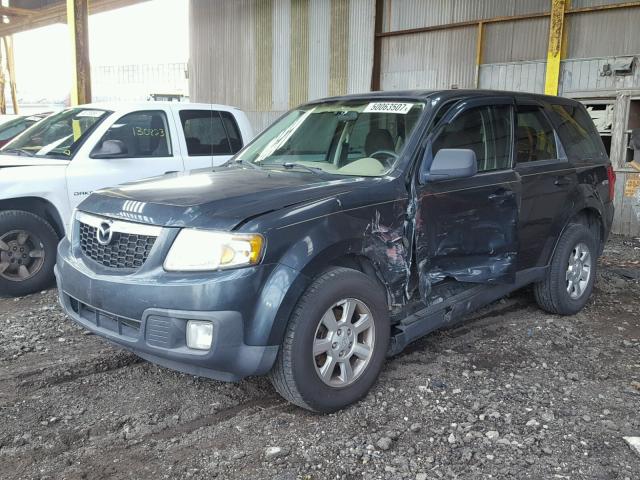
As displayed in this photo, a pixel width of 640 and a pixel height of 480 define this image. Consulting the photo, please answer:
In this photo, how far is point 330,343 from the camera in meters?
3.15

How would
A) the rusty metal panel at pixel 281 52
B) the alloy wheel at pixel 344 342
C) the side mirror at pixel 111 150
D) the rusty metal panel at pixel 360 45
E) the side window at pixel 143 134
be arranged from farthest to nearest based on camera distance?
the rusty metal panel at pixel 281 52 < the rusty metal panel at pixel 360 45 < the side window at pixel 143 134 < the side mirror at pixel 111 150 < the alloy wheel at pixel 344 342

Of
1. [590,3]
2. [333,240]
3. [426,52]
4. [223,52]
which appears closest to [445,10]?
[426,52]

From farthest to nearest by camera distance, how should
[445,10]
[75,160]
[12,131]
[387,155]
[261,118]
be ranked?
[261,118] < [445,10] < [12,131] < [75,160] < [387,155]

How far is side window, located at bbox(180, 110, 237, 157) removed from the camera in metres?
6.60

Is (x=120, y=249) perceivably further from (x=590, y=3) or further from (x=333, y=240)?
(x=590, y=3)

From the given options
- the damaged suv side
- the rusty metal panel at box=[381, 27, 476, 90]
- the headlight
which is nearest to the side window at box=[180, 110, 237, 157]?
the damaged suv side

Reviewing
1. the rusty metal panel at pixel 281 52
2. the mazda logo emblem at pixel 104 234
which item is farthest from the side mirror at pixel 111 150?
the rusty metal panel at pixel 281 52

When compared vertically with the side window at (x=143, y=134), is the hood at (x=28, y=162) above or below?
below

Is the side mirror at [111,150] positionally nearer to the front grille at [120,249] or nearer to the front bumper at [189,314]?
the front grille at [120,249]

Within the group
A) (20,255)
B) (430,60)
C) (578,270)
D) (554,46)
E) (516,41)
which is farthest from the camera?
(430,60)

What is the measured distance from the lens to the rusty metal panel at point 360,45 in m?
11.5

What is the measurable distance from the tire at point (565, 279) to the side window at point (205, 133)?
3825mm

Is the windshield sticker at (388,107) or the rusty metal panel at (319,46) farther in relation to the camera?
the rusty metal panel at (319,46)

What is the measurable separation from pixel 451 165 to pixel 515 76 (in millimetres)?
7069
